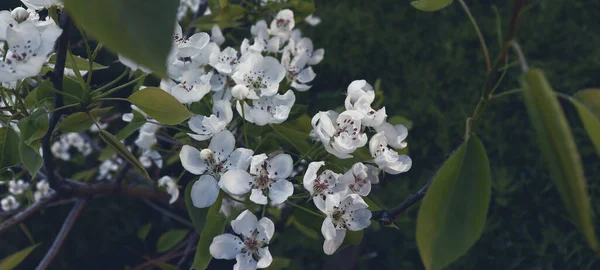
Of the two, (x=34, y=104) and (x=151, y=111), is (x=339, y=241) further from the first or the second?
(x=34, y=104)

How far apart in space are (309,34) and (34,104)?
1.12 m

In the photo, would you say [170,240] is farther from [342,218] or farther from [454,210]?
[454,210]

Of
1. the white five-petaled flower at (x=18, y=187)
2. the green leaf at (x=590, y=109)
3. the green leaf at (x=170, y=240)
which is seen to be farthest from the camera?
the white five-petaled flower at (x=18, y=187)

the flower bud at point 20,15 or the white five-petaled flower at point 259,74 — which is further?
the white five-petaled flower at point 259,74

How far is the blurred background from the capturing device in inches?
51.9

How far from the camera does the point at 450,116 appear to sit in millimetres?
1483

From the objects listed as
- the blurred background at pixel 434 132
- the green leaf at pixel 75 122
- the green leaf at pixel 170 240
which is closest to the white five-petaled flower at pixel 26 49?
the green leaf at pixel 75 122

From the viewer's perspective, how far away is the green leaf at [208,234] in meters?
0.59

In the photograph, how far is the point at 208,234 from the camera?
609 millimetres

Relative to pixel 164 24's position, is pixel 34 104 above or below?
below

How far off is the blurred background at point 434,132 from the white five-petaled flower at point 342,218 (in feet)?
1.99

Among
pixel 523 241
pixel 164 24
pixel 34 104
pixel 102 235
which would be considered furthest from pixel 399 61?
pixel 164 24

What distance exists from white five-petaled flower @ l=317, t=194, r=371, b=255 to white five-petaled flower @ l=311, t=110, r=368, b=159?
2.0 inches

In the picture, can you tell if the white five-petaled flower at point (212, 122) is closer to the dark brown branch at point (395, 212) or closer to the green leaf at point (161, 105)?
the green leaf at point (161, 105)
